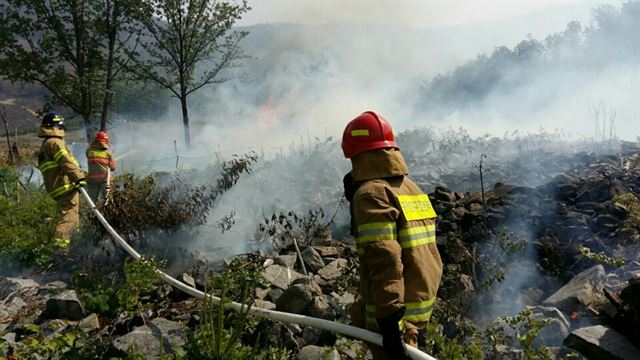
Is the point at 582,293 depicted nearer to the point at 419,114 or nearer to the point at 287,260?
the point at 287,260

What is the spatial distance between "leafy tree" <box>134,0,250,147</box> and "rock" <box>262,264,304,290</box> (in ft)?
41.8

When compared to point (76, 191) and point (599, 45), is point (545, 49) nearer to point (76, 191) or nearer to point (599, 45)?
point (599, 45)

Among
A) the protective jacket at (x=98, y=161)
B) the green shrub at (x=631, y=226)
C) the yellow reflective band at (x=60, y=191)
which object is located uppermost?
the protective jacket at (x=98, y=161)

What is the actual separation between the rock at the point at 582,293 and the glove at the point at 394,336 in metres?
2.43

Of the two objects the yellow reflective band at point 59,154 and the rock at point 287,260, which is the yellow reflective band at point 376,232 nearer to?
the rock at point 287,260

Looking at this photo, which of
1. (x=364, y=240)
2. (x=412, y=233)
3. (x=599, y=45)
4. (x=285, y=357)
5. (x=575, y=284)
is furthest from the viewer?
(x=599, y=45)

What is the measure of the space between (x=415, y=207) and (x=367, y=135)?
502mm

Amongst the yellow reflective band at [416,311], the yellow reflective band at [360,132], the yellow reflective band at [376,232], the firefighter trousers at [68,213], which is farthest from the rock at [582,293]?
the firefighter trousers at [68,213]

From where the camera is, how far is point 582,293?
169 inches

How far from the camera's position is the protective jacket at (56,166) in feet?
23.0

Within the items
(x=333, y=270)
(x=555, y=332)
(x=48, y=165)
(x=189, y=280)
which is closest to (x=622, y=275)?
(x=555, y=332)

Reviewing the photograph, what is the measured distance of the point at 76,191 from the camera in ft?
23.6

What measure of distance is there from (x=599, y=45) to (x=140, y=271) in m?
27.3

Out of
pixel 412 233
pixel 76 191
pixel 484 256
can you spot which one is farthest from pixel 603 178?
pixel 76 191
